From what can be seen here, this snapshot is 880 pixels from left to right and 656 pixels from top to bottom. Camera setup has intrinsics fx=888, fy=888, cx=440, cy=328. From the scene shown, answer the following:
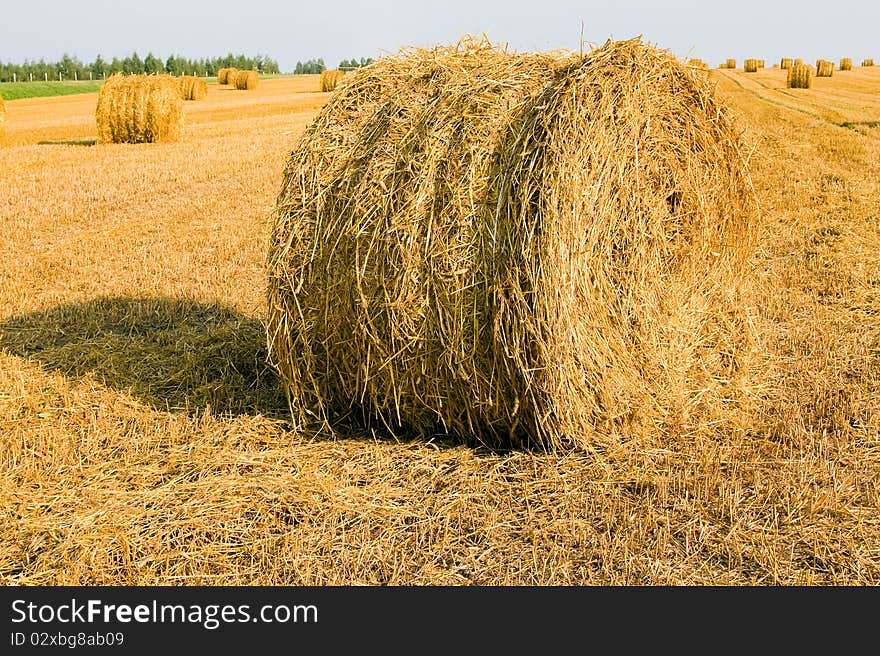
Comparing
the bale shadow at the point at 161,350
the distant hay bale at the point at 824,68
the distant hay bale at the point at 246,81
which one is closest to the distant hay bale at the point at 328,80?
the distant hay bale at the point at 246,81

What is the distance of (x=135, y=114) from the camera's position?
19.0 m

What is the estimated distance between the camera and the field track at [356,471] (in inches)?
144

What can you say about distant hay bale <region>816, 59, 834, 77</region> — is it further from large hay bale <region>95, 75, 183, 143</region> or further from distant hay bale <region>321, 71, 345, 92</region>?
large hay bale <region>95, 75, 183, 143</region>

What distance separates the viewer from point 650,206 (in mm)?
5156

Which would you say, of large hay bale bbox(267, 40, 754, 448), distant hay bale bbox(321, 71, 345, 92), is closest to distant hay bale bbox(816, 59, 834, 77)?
distant hay bale bbox(321, 71, 345, 92)

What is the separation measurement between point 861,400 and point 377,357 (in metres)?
2.86

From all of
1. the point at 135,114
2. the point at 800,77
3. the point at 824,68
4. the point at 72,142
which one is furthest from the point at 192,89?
the point at 824,68

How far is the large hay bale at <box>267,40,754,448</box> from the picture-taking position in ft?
14.1

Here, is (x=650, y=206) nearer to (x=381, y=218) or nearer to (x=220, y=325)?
(x=381, y=218)

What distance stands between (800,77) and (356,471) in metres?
36.6

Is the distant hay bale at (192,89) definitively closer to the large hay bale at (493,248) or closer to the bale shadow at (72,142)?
the bale shadow at (72,142)

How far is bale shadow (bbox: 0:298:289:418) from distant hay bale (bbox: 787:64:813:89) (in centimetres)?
3445

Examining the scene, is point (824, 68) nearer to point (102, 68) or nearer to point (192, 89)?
point (192, 89)

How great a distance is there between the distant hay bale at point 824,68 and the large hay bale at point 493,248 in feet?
142
